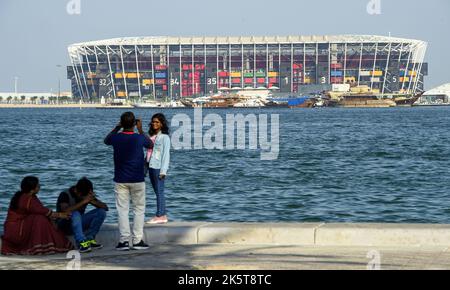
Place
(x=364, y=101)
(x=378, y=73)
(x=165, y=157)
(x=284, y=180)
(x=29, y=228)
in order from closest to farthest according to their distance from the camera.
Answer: (x=29, y=228) → (x=165, y=157) → (x=284, y=180) → (x=364, y=101) → (x=378, y=73)

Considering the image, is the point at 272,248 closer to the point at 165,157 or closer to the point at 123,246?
the point at 123,246

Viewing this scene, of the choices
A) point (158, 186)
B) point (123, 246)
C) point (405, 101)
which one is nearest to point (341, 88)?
point (405, 101)

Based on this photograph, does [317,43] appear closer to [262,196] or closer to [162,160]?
[262,196]

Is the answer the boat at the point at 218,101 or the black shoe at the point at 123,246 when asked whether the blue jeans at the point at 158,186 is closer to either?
the black shoe at the point at 123,246

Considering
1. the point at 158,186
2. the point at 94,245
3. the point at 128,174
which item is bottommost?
the point at 94,245

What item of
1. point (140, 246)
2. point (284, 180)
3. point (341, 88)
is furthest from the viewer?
point (341, 88)

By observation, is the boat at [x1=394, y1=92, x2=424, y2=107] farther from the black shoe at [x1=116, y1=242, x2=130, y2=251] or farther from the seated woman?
the seated woman

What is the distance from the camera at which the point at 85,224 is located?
10.2m

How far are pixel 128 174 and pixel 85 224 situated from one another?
0.89 meters

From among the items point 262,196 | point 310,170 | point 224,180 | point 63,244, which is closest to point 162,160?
point 63,244

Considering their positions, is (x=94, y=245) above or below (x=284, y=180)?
above
